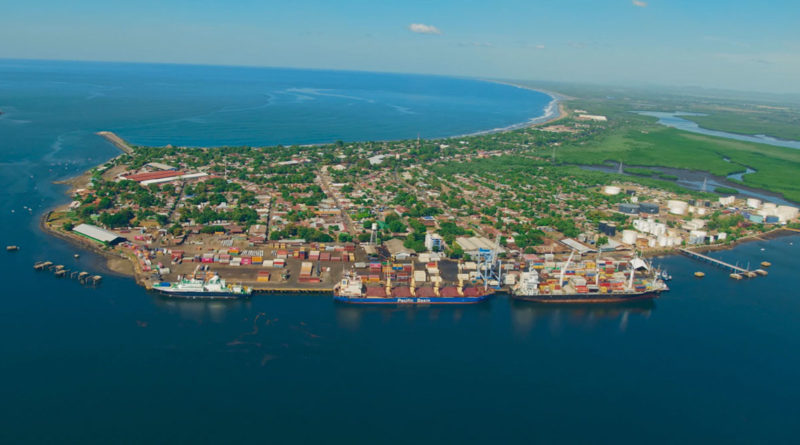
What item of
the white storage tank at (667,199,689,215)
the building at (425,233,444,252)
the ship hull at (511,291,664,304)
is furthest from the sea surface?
the white storage tank at (667,199,689,215)

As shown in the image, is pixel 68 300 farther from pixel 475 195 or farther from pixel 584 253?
pixel 475 195

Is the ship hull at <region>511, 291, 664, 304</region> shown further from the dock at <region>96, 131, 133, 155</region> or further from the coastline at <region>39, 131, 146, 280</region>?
the dock at <region>96, 131, 133, 155</region>

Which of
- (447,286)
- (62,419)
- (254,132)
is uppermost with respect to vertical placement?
(254,132)

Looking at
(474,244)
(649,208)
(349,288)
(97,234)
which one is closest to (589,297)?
(474,244)

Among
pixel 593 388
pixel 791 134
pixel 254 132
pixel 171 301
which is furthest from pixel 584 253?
pixel 791 134

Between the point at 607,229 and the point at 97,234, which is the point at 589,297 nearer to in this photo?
the point at 607,229

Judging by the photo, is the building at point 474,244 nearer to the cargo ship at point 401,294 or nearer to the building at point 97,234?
the cargo ship at point 401,294
